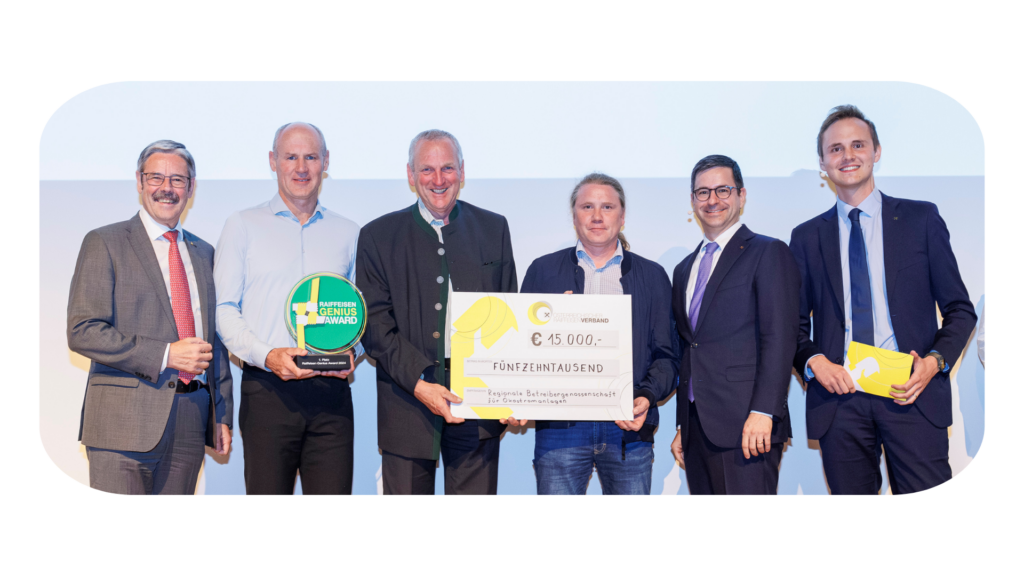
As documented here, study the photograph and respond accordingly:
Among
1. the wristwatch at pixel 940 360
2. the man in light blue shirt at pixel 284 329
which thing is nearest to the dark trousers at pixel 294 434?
the man in light blue shirt at pixel 284 329

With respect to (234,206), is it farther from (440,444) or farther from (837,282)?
(837,282)

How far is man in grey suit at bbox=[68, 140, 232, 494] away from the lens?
2.85m

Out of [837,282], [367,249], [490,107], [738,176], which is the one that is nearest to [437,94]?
[490,107]

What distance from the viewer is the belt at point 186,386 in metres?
2.88

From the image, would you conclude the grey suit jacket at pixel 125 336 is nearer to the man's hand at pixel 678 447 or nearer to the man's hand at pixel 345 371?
the man's hand at pixel 345 371

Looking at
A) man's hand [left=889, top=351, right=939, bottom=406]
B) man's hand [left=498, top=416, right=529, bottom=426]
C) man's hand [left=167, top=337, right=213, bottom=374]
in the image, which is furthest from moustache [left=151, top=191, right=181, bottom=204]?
man's hand [left=889, top=351, right=939, bottom=406]

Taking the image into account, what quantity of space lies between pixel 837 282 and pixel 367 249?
2.12 metres

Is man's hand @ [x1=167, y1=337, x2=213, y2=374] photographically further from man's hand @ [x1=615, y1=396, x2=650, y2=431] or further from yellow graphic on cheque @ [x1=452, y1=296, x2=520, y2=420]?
man's hand @ [x1=615, y1=396, x2=650, y2=431]

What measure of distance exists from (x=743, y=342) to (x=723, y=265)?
0.35 metres

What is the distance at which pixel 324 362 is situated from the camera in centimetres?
287

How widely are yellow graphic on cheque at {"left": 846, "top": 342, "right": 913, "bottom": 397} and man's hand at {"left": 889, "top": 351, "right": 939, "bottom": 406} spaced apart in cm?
2

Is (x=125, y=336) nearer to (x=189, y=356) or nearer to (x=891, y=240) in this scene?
(x=189, y=356)

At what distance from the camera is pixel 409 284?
2914mm

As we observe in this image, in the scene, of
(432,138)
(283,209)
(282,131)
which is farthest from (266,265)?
(432,138)
